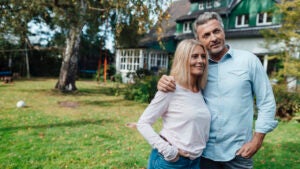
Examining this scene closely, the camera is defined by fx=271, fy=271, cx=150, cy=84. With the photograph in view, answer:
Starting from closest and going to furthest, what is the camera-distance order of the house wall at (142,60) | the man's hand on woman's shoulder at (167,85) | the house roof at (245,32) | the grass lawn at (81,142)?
the man's hand on woman's shoulder at (167,85)
the grass lawn at (81,142)
the house roof at (245,32)
the house wall at (142,60)

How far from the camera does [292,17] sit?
12.1 m

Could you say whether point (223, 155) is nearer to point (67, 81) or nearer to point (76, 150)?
point (76, 150)

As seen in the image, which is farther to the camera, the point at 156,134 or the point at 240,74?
the point at 240,74

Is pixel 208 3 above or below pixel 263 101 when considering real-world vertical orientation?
above

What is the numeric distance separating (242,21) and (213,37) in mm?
22112

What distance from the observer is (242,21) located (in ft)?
75.2

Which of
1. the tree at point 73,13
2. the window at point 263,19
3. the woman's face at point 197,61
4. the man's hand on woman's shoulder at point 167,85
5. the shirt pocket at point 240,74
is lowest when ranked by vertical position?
the man's hand on woman's shoulder at point 167,85

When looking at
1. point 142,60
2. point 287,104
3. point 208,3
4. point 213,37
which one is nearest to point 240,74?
point 213,37

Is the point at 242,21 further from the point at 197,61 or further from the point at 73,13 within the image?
the point at 197,61

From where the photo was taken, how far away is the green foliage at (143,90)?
15094 mm

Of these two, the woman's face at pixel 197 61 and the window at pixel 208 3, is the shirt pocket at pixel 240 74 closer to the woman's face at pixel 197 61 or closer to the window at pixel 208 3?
the woman's face at pixel 197 61

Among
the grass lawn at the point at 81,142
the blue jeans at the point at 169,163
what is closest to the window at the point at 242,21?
the grass lawn at the point at 81,142

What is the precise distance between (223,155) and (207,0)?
25.2m

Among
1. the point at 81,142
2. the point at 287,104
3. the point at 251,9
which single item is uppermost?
the point at 251,9
